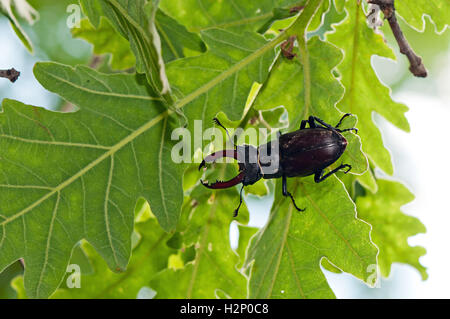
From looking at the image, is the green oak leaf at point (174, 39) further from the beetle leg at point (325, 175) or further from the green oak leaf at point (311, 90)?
the beetle leg at point (325, 175)

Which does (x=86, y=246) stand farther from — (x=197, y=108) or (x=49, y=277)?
(x=197, y=108)

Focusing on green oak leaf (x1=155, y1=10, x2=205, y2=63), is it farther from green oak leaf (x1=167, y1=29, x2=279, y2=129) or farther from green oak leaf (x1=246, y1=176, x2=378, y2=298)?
green oak leaf (x1=246, y1=176, x2=378, y2=298)

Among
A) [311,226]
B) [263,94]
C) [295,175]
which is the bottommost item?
[311,226]

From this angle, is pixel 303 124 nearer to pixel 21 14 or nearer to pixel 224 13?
pixel 224 13

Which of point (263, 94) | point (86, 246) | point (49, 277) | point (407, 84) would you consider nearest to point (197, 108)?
point (263, 94)

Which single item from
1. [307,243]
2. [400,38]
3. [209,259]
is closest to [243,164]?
[307,243]

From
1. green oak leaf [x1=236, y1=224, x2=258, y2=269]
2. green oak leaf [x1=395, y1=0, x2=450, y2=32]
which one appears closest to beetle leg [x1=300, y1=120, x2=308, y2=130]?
green oak leaf [x1=395, y1=0, x2=450, y2=32]
